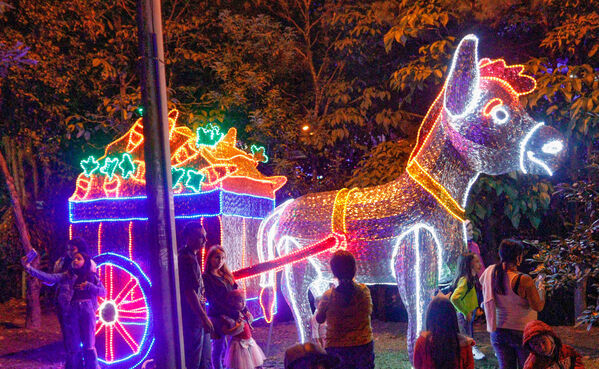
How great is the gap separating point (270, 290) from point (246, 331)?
155 cm

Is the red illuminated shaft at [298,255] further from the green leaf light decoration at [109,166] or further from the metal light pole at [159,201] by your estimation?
the green leaf light decoration at [109,166]

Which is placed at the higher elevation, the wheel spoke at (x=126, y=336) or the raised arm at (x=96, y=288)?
the raised arm at (x=96, y=288)

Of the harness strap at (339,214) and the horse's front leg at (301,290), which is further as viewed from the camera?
the horse's front leg at (301,290)

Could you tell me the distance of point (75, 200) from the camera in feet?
22.2

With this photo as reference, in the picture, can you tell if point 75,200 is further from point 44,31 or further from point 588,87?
point 588,87

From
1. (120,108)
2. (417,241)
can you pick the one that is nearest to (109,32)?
(120,108)

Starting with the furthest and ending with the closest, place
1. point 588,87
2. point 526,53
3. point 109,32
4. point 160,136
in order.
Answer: point 109,32, point 526,53, point 588,87, point 160,136

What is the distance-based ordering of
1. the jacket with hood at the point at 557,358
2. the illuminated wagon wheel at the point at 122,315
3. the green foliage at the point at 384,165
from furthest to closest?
the green foliage at the point at 384,165 < the illuminated wagon wheel at the point at 122,315 < the jacket with hood at the point at 557,358

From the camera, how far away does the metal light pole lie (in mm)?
4688

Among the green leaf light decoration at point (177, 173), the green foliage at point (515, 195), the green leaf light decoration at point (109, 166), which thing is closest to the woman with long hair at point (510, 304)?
the green foliage at point (515, 195)

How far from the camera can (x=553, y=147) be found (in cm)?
514

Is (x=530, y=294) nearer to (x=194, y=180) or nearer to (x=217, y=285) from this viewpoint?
(x=217, y=285)

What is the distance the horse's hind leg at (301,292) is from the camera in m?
6.04

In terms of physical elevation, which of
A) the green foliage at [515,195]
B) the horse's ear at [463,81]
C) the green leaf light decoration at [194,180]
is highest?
the horse's ear at [463,81]
